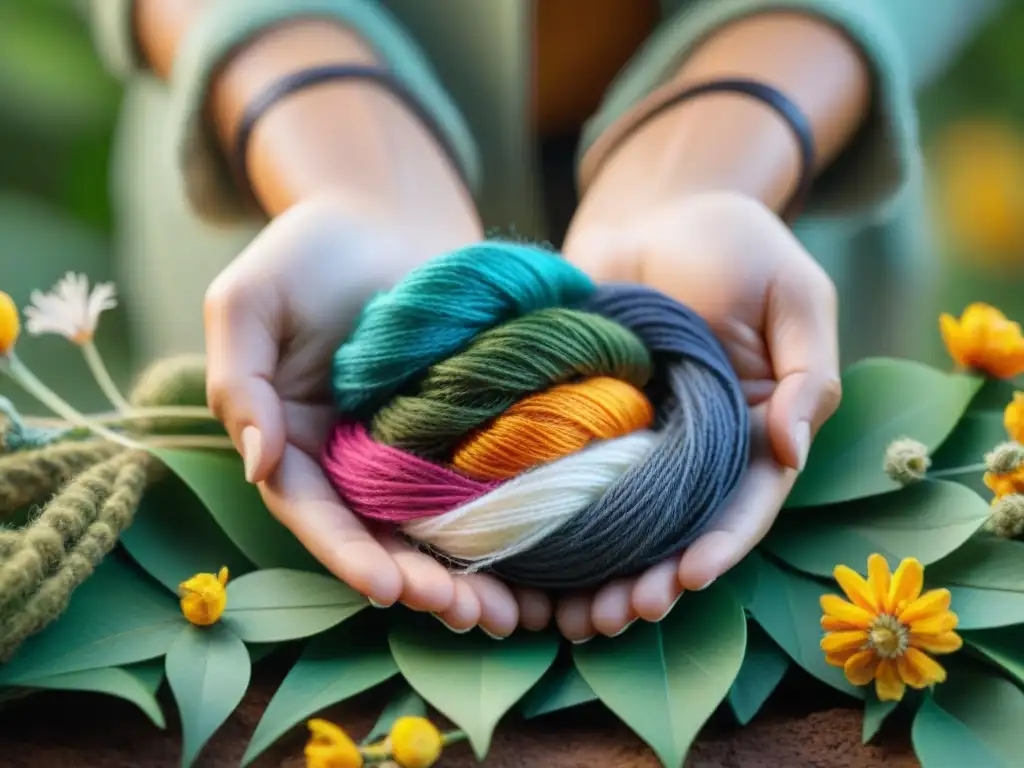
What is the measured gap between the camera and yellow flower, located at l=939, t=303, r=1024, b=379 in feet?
1.91

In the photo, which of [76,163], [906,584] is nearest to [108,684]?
[906,584]

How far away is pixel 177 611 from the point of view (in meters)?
0.48

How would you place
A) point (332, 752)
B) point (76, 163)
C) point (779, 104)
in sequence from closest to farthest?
point (332, 752) → point (779, 104) → point (76, 163)

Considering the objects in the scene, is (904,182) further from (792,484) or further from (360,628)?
(360,628)

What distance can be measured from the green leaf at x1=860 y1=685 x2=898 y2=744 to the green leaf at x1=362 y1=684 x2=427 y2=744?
0.20 meters

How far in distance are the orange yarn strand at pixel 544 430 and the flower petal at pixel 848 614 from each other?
0.42ft

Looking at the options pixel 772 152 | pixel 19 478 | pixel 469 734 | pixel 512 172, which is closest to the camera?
pixel 469 734

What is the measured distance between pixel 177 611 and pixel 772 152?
1.63ft

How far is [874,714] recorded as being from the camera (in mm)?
443

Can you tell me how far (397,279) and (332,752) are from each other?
30cm

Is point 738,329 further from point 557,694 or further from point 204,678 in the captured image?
point 204,678

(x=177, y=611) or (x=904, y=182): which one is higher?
(x=904, y=182)

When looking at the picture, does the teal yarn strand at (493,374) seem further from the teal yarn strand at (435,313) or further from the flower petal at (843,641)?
the flower petal at (843,641)

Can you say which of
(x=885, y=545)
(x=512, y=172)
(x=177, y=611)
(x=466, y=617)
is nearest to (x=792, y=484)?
(x=885, y=545)
